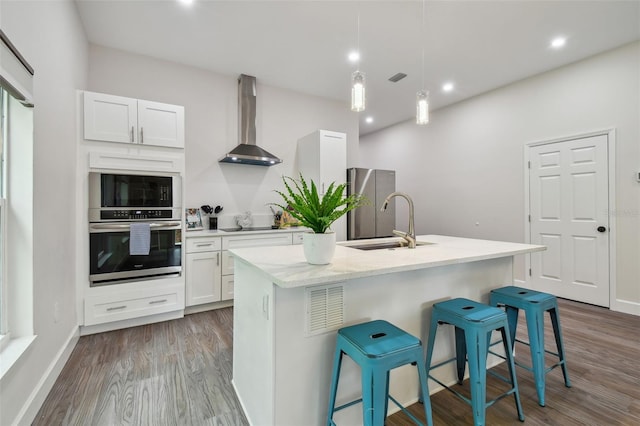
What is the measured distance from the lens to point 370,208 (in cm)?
474

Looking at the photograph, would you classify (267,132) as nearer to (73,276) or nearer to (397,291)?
(73,276)

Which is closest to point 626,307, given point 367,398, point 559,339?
point 559,339

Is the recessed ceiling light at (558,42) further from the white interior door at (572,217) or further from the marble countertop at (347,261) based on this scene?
the marble countertop at (347,261)

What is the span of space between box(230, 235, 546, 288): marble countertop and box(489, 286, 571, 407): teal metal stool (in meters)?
0.31

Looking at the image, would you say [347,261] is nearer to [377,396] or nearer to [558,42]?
[377,396]

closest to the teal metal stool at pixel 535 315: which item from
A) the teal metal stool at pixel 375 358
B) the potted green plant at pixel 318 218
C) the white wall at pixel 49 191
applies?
the teal metal stool at pixel 375 358

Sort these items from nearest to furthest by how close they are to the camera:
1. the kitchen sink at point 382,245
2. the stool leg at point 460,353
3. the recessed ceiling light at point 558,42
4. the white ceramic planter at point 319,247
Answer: the white ceramic planter at point 319,247 → the stool leg at point 460,353 → the kitchen sink at point 382,245 → the recessed ceiling light at point 558,42

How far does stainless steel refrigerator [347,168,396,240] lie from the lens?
15.1 feet

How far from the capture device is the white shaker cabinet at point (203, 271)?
10.5 feet

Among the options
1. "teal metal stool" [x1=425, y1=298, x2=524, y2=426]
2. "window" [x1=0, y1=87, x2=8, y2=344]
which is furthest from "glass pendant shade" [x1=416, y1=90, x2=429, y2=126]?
"window" [x1=0, y1=87, x2=8, y2=344]

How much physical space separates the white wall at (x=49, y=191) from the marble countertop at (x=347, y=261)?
127 centimetres

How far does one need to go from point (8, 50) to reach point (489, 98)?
5.33m

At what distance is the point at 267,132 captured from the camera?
4.30 m

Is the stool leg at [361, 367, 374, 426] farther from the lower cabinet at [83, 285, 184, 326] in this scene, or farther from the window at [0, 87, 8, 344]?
the lower cabinet at [83, 285, 184, 326]
